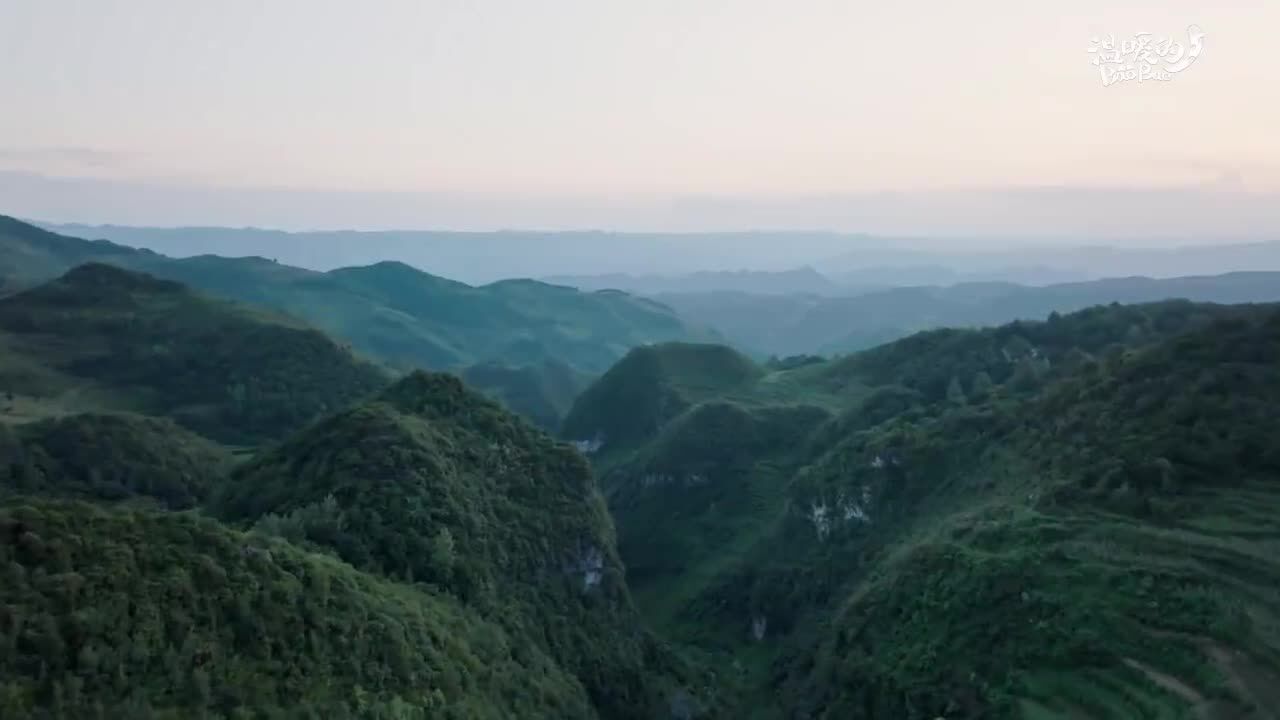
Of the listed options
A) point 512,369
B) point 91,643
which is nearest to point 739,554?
point 91,643

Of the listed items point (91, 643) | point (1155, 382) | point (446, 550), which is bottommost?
point (446, 550)

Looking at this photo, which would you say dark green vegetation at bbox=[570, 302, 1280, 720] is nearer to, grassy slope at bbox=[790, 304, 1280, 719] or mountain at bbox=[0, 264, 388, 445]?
grassy slope at bbox=[790, 304, 1280, 719]

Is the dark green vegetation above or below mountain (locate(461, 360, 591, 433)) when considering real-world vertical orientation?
above

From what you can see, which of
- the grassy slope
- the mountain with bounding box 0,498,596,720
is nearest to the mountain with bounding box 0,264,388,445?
the mountain with bounding box 0,498,596,720

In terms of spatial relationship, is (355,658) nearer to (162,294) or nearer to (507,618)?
(507,618)

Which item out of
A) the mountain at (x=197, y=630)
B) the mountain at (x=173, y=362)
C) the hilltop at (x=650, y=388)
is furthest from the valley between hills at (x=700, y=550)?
the hilltop at (x=650, y=388)

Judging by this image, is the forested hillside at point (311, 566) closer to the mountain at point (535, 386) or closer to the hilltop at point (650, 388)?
the hilltop at point (650, 388)
